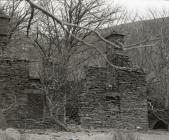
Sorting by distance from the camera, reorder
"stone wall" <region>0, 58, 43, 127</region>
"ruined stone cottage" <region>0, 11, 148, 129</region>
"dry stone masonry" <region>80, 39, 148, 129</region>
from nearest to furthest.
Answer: "stone wall" <region>0, 58, 43, 127</region>, "ruined stone cottage" <region>0, 11, 148, 129</region>, "dry stone masonry" <region>80, 39, 148, 129</region>

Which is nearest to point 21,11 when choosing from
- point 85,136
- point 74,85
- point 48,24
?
point 48,24

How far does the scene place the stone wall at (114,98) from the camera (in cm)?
1361

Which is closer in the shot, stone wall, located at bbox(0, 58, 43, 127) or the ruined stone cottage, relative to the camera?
stone wall, located at bbox(0, 58, 43, 127)

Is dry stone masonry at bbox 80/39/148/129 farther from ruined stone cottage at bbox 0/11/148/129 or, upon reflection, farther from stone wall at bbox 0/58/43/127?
stone wall at bbox 0/58/43/127

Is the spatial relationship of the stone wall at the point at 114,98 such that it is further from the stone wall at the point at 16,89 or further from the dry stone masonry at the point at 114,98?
the stone wall at the point at 16,89

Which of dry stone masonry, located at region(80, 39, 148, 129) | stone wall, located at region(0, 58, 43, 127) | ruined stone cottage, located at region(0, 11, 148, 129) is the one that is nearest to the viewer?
stone wall, located at region(0, 58, 43, 127)

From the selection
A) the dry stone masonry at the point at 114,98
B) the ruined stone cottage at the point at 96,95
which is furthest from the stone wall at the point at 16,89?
the dry stone masonry at the point at 114,98

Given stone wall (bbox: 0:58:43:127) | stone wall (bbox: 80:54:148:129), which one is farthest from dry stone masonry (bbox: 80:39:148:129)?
stone wall (bbox: 0:58:43:127)

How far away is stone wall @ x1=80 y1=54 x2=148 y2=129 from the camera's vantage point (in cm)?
1361

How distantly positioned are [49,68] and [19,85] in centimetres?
139

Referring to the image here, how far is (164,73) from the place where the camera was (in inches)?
798

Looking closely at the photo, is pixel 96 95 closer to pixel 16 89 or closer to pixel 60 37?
pixel 16 89

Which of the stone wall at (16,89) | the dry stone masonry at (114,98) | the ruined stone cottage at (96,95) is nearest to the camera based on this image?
the stone wall at (16,89)

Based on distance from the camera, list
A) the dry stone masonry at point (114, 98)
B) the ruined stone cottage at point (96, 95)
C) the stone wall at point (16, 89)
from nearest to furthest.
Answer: the stone wall at point (16, 89)
the ruined stone cottage at point (96, 95)
the dry stone masonry at point (114, 98)
